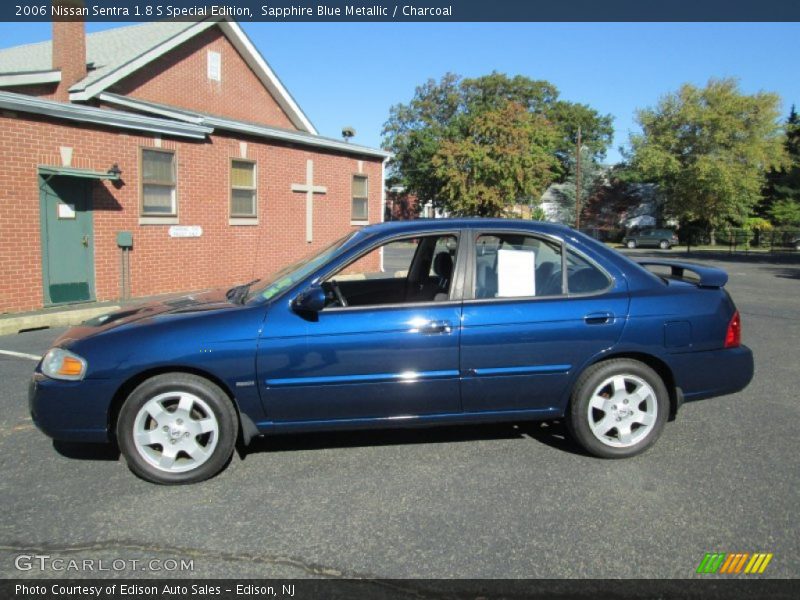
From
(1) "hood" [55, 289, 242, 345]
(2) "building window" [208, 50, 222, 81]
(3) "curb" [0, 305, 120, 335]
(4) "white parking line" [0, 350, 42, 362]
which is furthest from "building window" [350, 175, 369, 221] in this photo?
(1) "hood" [55, 289, 242, 345]

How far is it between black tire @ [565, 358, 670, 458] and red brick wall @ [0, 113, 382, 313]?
31.5 ft

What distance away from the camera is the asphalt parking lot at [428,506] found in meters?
3.07

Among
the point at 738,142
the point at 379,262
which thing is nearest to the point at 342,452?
the point at 379,262

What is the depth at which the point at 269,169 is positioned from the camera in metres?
15.2

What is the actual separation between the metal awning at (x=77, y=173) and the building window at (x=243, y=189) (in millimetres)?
3127

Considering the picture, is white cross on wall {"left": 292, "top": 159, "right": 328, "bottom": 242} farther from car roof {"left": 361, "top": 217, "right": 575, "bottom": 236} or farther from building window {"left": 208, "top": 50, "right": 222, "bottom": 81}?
car roof {"left": 361, "top": 217, "right": 575, "bottom": 236}

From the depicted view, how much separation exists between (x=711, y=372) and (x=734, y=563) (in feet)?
5.26

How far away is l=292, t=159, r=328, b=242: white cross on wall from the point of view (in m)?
16.2

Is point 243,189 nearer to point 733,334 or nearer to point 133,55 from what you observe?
point 133,55

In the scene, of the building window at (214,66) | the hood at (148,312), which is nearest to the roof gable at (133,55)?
the building window at (214,66)

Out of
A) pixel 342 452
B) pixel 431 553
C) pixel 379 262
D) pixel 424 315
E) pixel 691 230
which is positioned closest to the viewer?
pixel 431 553

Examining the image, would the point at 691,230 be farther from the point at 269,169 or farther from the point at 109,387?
the point at 109,387

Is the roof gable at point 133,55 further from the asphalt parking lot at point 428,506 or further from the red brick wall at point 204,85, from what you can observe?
the asphalt parking lot at point 428,506
